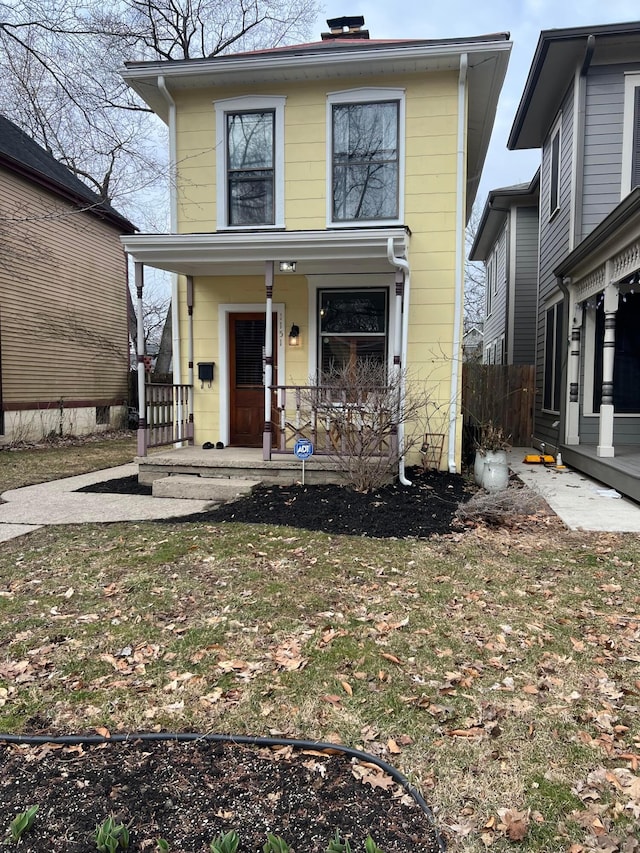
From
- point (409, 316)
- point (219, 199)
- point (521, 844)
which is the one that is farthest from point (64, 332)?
point (521, 844)

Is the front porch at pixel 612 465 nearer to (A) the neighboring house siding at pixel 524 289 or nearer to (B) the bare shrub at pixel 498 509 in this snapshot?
(B) the bare shrub at pixel 498 509

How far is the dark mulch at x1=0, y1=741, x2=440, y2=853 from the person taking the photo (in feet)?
5.61

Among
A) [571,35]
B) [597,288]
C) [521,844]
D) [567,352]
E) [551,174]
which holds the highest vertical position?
[571,35]

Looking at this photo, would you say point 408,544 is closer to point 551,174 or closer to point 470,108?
point 470,108

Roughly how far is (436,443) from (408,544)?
10.4 feet

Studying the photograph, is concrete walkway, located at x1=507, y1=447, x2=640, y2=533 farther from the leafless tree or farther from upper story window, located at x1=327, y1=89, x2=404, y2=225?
the leafless tree


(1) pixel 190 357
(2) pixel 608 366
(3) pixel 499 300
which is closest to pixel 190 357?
(1) pixel 190 357

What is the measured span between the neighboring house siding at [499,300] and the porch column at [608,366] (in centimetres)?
787

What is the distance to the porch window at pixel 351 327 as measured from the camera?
784cm

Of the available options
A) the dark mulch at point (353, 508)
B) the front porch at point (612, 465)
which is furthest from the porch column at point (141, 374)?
the front porch at point (612, 465)

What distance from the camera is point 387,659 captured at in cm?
283

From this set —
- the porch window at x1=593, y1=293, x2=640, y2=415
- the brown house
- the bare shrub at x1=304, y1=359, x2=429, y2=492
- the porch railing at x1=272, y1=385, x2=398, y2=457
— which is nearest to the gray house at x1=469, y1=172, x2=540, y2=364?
the porch window at x1=593, y1=293, x2=640, y2=415

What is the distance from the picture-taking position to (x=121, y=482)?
24.5 feet

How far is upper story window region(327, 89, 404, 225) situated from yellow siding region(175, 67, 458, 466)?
4.7 inches
